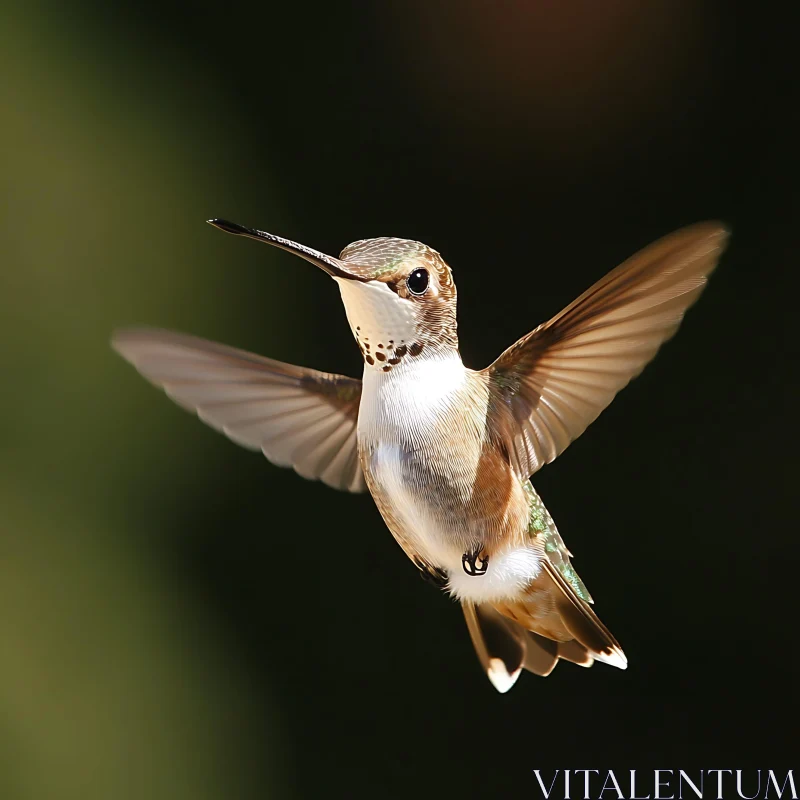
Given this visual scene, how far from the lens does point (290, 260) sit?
6.26 feet

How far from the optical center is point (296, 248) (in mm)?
423

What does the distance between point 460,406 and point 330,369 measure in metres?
1.29

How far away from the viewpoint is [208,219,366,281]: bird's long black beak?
15.6 inches

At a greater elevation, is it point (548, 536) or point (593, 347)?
point (593, 347)

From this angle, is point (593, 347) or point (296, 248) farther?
point (593, 347)

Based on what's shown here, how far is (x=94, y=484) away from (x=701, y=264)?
1.56 metres

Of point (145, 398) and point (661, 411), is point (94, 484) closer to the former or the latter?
point (145, 398)

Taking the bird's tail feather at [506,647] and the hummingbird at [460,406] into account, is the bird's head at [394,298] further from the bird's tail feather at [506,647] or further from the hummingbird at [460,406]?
the bird's tail feather at [506,647]

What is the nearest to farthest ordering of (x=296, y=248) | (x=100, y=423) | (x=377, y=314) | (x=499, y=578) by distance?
(x=296, y=248) < (x=377, y=314) < (x=499, y=578) < (x=100, y=423)

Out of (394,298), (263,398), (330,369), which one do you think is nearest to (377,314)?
(394,298)

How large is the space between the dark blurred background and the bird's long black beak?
1.25 metres

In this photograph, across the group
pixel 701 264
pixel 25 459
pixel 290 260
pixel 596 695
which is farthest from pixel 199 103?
pixel 701 264

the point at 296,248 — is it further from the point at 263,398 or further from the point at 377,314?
the point at 263,398

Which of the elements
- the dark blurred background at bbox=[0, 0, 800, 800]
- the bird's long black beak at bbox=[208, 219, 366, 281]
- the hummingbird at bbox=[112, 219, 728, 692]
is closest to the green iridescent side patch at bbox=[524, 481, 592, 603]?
the hummingbird at bbox=[112, 219, 728, 692]
